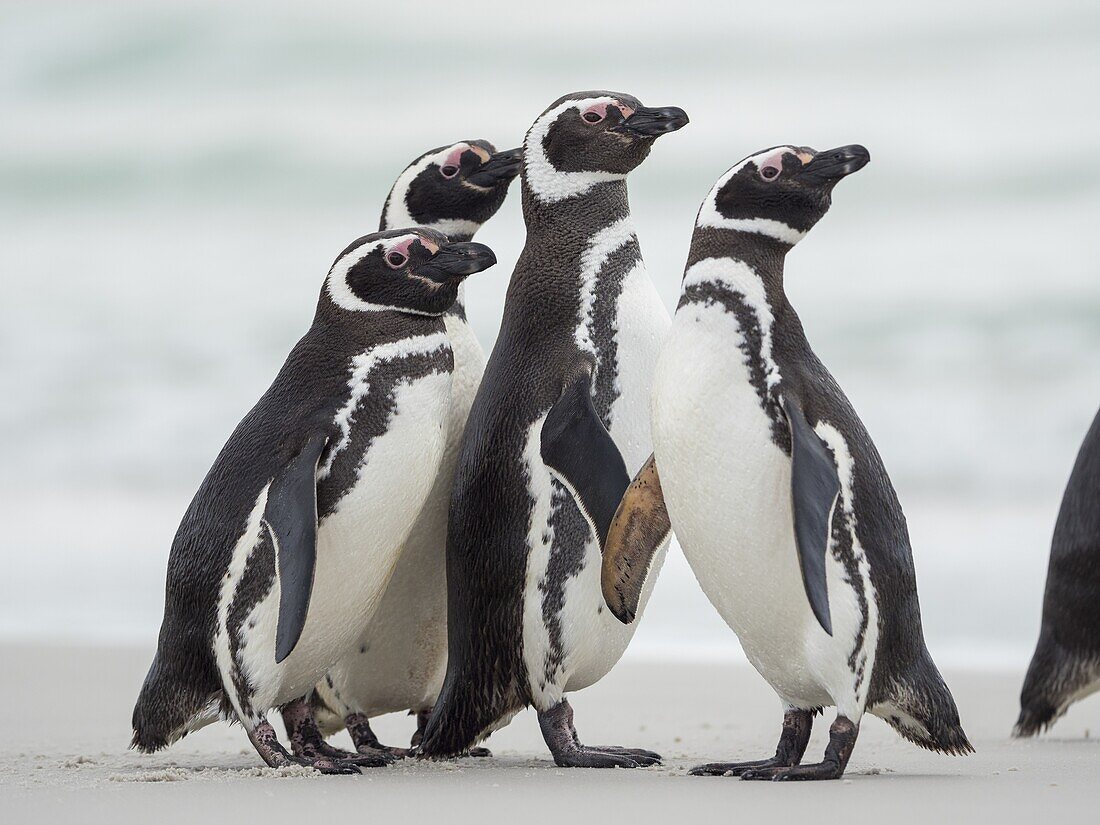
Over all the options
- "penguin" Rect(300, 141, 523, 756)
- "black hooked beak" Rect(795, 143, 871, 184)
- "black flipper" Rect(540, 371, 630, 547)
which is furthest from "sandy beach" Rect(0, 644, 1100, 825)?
"black hooked beak" Rect(795, 143, 871, 184)

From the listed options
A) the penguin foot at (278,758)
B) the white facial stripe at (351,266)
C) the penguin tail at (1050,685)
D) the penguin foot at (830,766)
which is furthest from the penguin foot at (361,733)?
the penguin tail at (1050,685)

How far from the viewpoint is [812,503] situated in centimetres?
350

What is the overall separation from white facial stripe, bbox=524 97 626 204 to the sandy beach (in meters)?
1.59

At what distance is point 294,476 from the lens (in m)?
3.87

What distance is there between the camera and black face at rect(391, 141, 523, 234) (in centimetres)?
486

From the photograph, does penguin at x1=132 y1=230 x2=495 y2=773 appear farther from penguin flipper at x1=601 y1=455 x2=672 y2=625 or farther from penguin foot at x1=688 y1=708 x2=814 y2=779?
penguin foot at x1=688 y1=708 x2=814 y2=779

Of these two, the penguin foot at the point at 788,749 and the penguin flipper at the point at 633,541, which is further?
the penguin flipper at the point at 633,541

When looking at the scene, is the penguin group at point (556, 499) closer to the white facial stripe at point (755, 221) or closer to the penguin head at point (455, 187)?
the white facial stripe at point (755, 221)

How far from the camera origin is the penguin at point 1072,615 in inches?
200

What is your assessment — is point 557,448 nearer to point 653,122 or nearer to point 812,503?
point 812,503

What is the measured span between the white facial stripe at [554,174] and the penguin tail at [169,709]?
1662 mm

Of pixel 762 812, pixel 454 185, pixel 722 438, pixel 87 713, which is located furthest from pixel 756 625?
pixel 87 713

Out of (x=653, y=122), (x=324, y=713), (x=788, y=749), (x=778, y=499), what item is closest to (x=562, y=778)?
(x=788, y=749)

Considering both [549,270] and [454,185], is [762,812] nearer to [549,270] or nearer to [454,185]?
[549,270]
